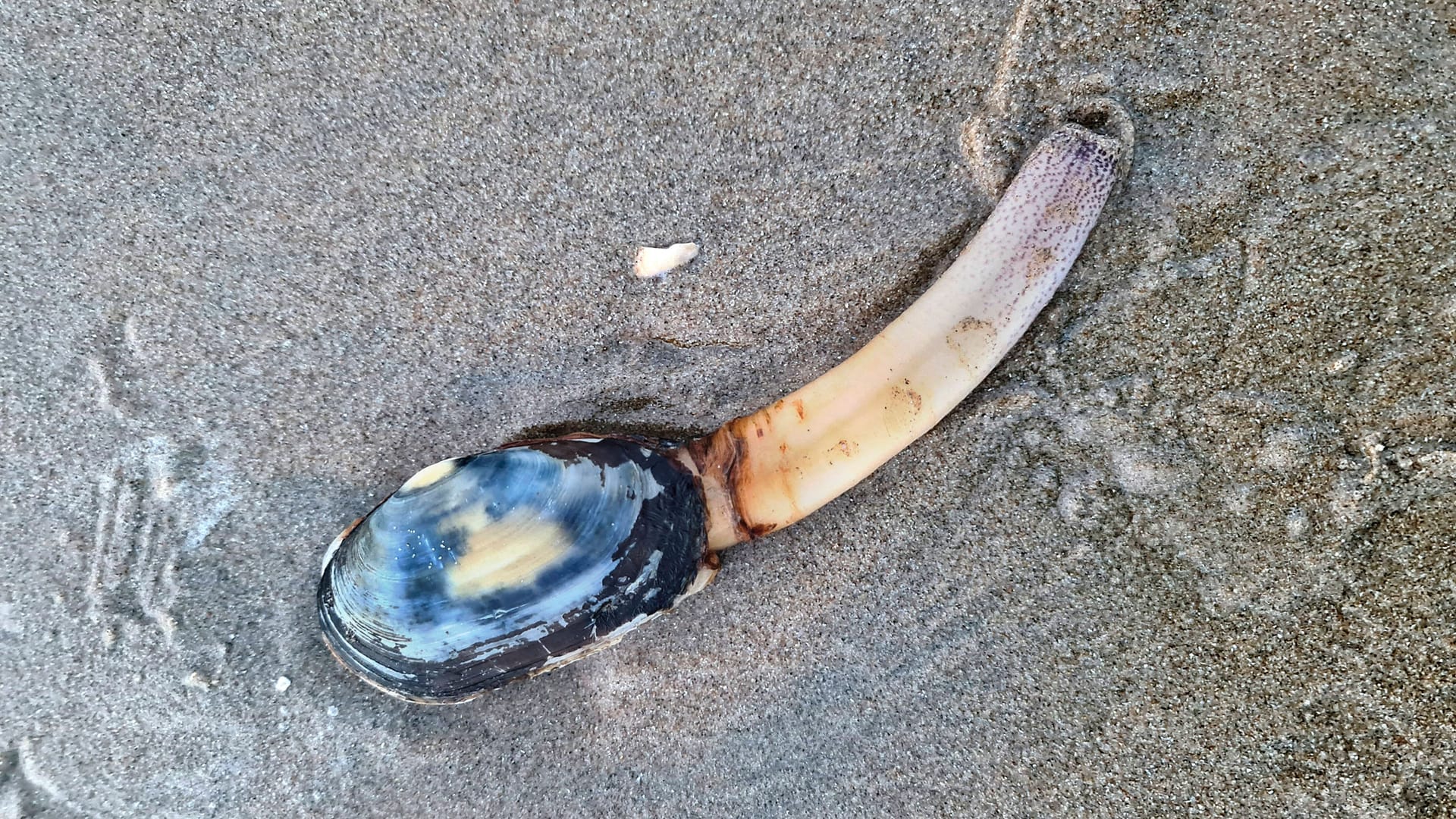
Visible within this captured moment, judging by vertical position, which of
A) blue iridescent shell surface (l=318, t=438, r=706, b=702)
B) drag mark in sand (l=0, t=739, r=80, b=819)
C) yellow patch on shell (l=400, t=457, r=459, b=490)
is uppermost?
yellow patch on shell (l=400, t=457, r=459, b=490)

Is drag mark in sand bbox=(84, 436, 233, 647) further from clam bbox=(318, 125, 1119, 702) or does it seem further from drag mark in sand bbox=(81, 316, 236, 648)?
clam bbox=(318, 125, 1119, 702)

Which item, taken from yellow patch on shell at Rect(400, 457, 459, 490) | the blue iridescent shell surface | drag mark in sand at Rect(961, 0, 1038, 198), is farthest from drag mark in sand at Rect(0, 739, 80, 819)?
drag mark in sand at Rect(961, 0, 1038, 198)

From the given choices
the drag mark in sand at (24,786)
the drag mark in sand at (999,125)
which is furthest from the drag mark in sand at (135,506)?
the drag mark in sand at (999,125)

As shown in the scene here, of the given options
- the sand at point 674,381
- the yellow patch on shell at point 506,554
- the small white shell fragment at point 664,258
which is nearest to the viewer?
the yellow patch on shell at point 506,554

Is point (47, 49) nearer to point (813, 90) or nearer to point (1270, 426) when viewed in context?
point (813, 90)

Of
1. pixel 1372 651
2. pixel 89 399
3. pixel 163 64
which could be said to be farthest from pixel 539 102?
pixel 1372 651

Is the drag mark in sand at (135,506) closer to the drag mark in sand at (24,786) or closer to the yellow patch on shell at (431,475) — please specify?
the drag mark in sand at (24,786)

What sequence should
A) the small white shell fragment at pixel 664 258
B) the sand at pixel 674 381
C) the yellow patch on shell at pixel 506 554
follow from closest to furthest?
the yellow patch on shell at pixel 506 554 → the sand at pixel 674 381 → the small white shell fragment at pixel 664 258

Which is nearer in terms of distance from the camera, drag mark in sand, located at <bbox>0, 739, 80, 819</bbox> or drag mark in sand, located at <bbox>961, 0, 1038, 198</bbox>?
drag mark in sand, located at <bbox>961, 0, 1038, 198</bbox>

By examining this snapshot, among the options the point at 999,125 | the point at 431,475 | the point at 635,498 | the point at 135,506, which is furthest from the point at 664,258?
the point at 135,506
